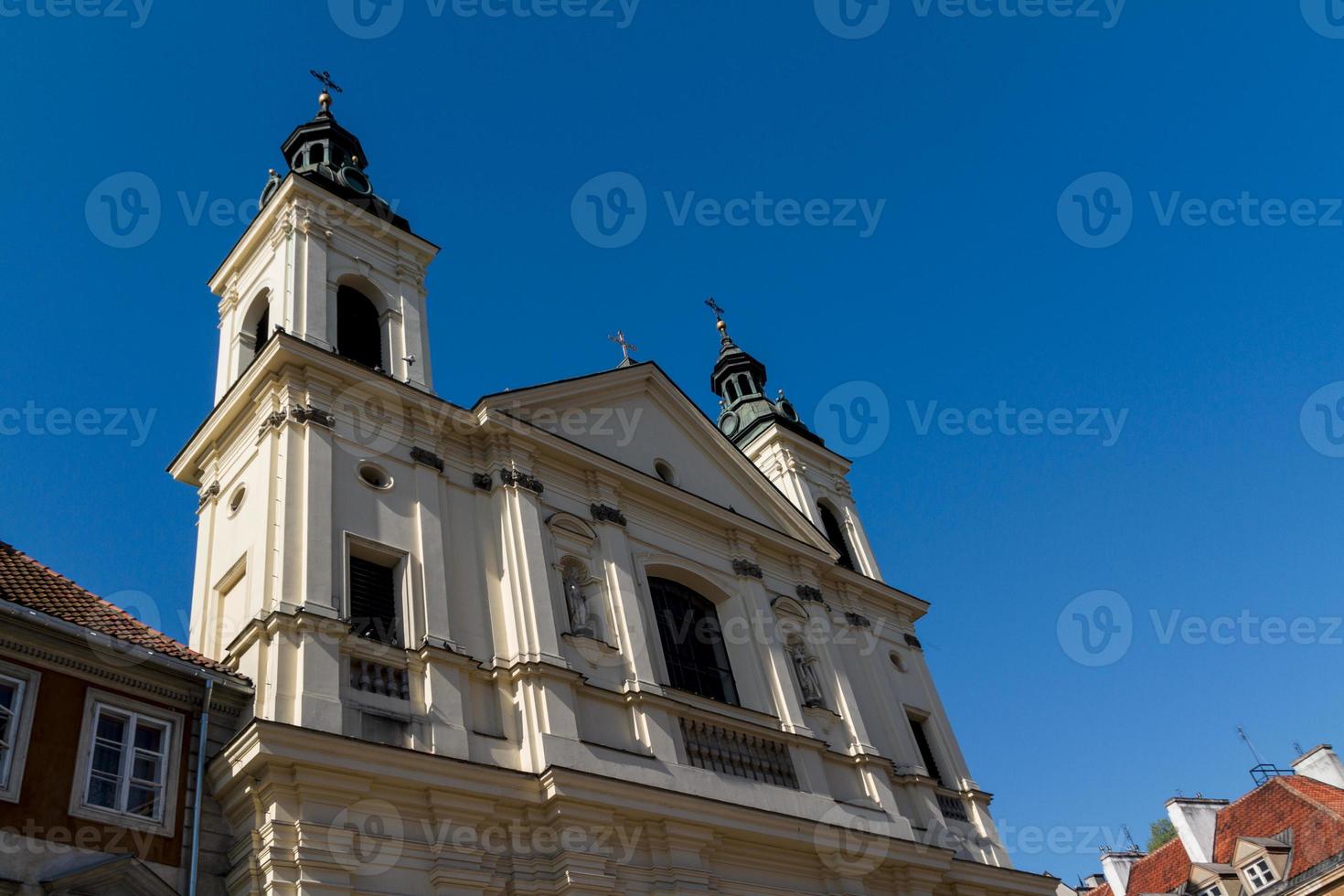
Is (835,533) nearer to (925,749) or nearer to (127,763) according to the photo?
(925,749)

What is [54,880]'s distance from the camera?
981 cm

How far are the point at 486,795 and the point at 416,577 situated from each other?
2982 millimetres

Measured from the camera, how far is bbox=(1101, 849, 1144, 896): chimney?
3284cm

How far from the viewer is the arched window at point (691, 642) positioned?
16.5 metres

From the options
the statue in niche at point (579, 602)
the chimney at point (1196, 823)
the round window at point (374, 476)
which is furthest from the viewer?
the chimney at point (1196, 823)

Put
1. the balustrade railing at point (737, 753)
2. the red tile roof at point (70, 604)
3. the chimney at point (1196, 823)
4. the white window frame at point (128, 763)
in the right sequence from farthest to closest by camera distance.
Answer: the chimney at point (1196, 823) < the balustrade railing at point (737, 753) < the red tile roof at point (70, 604) < the white window frame at point (128, 763)

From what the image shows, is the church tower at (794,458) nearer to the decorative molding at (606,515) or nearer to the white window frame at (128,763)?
the decorative molding at (606,515)

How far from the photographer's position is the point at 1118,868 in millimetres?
33156

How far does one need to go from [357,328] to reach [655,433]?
210 inches

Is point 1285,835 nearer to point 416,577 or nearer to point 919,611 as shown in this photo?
point 919,611

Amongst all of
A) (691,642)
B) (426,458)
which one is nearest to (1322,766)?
(691,642)

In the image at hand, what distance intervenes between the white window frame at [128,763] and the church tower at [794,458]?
1311 cm

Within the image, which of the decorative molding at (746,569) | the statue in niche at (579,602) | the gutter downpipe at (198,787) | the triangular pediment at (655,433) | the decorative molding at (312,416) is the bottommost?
the gutter downpipe at (198,787)

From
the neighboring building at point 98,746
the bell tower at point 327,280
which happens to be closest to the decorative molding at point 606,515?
the bell tower at point 327,280
